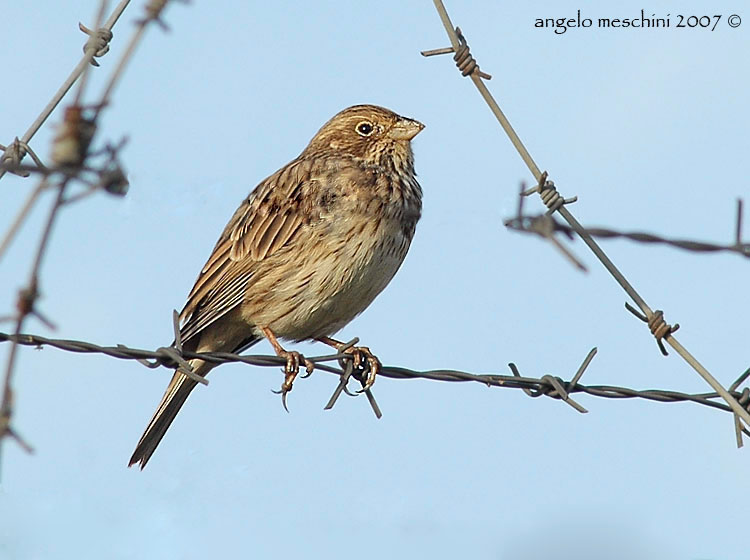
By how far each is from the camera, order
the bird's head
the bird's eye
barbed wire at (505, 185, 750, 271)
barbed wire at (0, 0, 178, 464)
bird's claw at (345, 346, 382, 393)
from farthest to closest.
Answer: the bird's eye, the bird's head, bird's claw at (345, 346, 382, 393), barbed wire at (505, 185, 750, 271), barbed wire at (0, 0, 178, 464)

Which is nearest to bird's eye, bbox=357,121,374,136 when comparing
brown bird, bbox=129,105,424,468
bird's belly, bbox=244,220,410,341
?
brown bird, bbox=129,105,424,468

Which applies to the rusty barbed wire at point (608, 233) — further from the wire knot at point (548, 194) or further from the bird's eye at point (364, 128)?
the bird's eye at point (364, 128)

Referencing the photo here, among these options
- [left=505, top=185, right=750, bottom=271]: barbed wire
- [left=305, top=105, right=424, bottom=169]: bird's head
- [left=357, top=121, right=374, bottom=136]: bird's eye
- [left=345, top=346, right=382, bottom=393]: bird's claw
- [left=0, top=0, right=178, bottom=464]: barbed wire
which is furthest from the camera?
[left=357, top=121, right=374, bottom=136]: bird's eye

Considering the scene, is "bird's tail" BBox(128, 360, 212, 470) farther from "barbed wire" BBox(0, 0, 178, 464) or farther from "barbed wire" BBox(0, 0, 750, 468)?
"barbed wire" BBox(0, 0, 178, 464)

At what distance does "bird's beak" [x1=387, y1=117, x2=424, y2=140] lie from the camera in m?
6.57

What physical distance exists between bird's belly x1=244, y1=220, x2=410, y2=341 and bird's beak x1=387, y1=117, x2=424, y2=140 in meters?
0.91

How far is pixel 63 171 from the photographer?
3.97ft

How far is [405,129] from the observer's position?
21.6ft

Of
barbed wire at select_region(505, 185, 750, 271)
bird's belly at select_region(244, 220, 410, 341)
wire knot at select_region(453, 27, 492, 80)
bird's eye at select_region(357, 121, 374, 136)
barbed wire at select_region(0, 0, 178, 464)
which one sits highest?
bird's eye at select_region(357, 121, 374, 136)

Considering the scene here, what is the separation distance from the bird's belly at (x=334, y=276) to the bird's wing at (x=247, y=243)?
16 centimetres

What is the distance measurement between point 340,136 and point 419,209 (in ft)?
3.20

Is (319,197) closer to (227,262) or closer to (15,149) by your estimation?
(227,262)

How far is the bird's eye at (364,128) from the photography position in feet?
22.2

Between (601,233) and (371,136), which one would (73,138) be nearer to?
(601,233)
